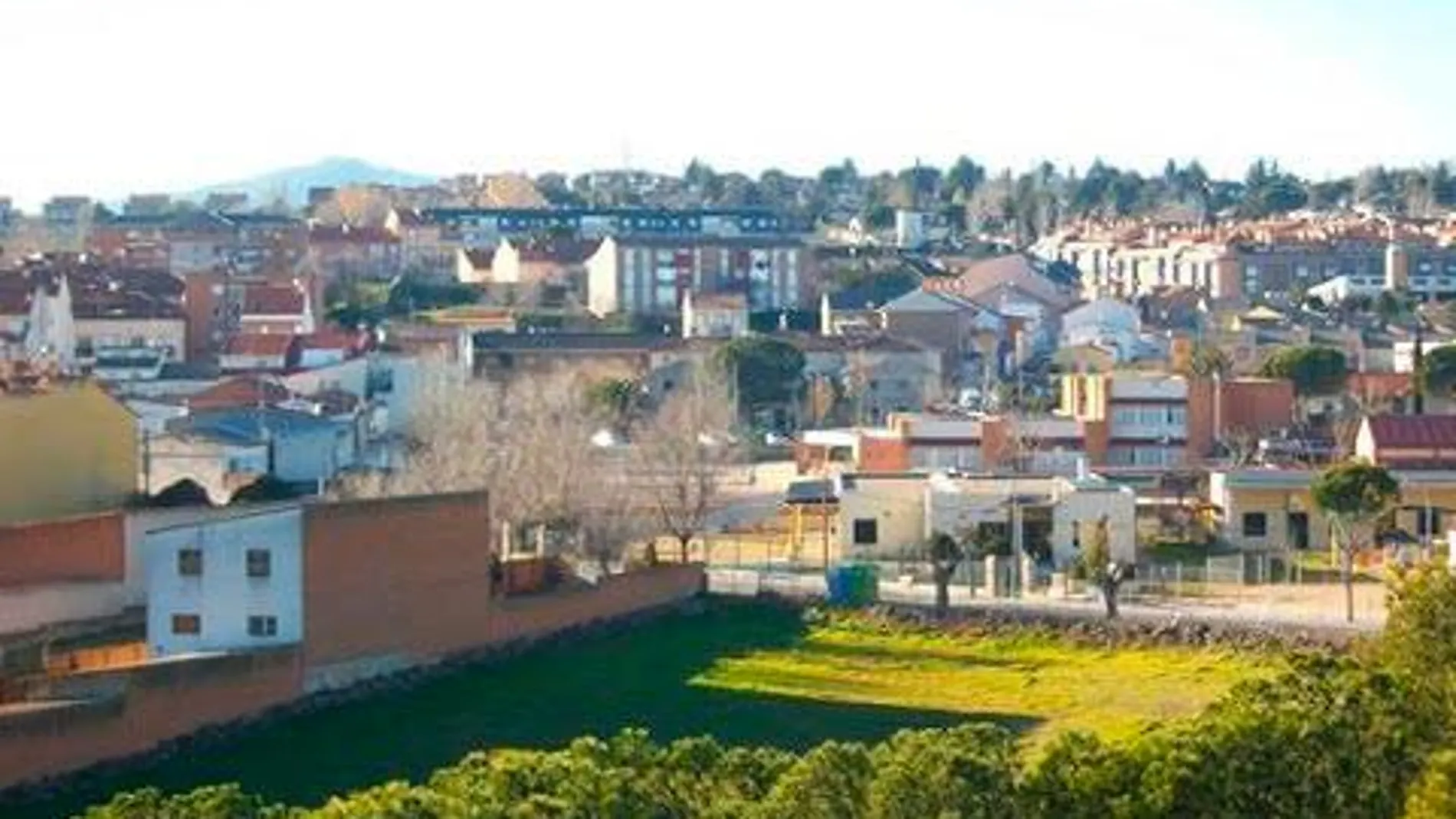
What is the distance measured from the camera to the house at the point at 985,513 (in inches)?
1147

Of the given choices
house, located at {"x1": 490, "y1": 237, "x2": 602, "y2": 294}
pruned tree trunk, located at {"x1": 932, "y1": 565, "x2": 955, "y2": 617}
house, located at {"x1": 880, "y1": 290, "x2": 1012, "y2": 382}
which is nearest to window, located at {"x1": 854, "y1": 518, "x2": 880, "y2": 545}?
pruned tree trunk, located at {"x1": 932, "y1": 565, "x2": 955, "y2": 617}

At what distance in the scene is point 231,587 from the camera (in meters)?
22.0

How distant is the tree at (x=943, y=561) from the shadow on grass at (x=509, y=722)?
179 centimetres

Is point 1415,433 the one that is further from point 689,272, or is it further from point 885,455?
point 689,272

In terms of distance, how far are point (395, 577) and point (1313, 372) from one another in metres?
20.8

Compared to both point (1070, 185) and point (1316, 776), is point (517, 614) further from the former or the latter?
point (1070, 185)

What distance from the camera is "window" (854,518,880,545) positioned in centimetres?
3016

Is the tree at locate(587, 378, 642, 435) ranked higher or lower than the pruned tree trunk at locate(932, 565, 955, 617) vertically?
higher

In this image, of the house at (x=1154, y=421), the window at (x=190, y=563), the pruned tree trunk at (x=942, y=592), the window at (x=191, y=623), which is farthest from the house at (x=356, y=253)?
the window at (x=191, y=623)

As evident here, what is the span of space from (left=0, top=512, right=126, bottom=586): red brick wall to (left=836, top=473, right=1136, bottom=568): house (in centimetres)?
892

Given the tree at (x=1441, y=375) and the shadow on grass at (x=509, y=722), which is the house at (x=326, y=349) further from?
the shadow on grass at (x=509, y=722)

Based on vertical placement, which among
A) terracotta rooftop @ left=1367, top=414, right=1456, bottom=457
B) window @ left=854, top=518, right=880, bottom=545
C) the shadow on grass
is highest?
terracotta rooftop @ left=1367, top=414, right=1456, bottom=457

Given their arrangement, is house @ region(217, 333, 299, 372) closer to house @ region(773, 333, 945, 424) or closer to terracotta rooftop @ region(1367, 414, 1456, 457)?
house @ region(773, 333, 945, 424)

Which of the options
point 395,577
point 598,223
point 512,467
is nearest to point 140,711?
point 395,577
